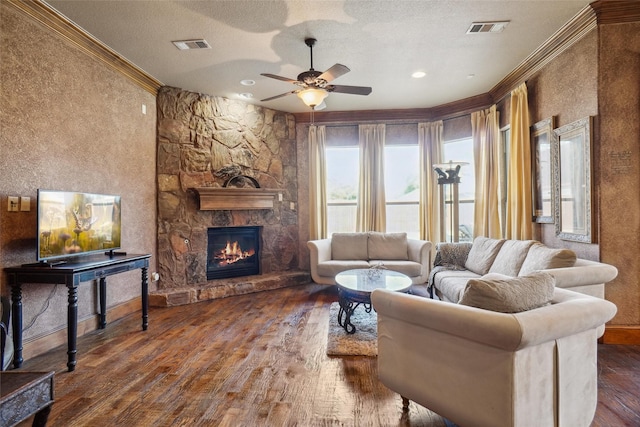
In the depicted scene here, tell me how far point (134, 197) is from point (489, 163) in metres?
5.08

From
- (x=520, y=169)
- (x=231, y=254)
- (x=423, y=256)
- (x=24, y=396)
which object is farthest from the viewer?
(x=231, y=254)

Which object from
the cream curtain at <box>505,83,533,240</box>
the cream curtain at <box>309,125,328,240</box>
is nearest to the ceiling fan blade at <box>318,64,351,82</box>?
the cream curtain at <box>505,83,533,240</box>

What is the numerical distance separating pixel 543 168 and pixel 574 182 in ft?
2.09

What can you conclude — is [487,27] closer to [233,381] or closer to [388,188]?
[388,188]

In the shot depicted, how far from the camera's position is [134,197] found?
14.1ft

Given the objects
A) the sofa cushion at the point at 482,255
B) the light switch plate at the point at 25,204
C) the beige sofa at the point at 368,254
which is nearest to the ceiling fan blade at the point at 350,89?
the sofa cushion at the point at 482,255

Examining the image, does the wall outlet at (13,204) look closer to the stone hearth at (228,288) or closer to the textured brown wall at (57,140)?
the textured brown wall at (57,140)

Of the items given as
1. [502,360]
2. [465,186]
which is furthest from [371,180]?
[502,360]

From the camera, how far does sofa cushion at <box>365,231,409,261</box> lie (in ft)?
17.5

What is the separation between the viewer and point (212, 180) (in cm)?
519

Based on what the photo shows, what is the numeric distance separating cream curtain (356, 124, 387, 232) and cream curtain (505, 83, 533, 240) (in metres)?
2.12

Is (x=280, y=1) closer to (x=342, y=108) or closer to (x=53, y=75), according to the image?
(x=53, y=75)

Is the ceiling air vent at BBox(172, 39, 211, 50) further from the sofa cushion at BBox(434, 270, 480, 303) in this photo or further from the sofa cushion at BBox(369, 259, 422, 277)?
the sofa cushion at BBox(434, 270, 480, 303)

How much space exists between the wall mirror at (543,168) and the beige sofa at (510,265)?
0.58 meters
